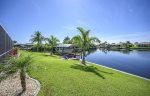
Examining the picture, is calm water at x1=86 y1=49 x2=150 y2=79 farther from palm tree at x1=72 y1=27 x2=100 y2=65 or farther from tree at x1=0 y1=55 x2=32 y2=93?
tree at x1=0 y1=55 x2=32 y2=93

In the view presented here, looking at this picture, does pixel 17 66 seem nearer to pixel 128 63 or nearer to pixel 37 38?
pixel 128 63

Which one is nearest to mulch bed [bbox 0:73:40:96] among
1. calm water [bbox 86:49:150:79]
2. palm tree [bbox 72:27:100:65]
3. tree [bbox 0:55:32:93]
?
tree [bbox 0:55:32:93]

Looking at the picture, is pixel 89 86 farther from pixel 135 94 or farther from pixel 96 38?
pixel 96 38

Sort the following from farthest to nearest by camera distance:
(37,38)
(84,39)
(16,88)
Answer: (37,38)
(84,39)
(16,88)

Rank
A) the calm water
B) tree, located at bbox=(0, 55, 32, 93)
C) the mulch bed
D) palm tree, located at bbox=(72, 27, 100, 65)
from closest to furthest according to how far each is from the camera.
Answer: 1. tree, located at bbox=(0, 55, 32, 93)
2. the mulch bed
3. palm tree, located at bbox=(72, 27, 100, 65)
4. the calm water

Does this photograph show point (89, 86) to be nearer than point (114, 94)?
No

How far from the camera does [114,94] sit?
6969 mm

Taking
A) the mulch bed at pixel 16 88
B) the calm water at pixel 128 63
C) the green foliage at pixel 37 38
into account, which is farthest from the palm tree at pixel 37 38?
the mulch bed at pixel 16 88

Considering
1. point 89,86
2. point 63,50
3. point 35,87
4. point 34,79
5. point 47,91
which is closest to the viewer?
point 47,91

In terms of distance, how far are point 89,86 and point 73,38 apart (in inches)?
437

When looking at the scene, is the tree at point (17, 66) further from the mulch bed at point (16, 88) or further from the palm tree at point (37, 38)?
the palm tree at point (37, 38)

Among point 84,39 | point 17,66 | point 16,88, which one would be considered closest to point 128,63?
point 84,39

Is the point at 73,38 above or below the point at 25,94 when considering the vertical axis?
above

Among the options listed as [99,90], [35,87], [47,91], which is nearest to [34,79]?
[35,87]
